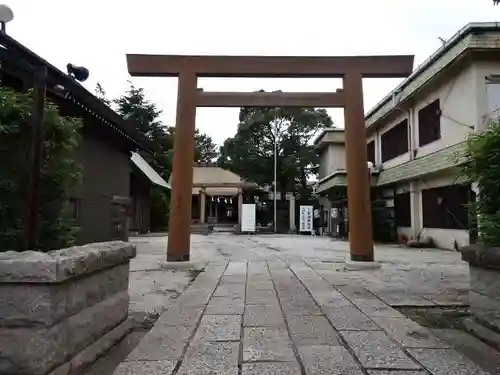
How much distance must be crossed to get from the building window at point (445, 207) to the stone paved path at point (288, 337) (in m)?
7.92

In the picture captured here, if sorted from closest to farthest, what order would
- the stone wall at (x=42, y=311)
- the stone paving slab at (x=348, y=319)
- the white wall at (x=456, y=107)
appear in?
the stone wall at (x=42, y=311)
the stone paving slab at (x=348, y=319)
the white wall at (x=456, y=107)

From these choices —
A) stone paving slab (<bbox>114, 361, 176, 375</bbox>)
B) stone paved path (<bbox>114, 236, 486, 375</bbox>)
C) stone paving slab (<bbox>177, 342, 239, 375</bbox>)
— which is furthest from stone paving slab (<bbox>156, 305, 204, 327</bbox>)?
stone paving slab (<bbox>114, 361, 176, 375</bbox>)

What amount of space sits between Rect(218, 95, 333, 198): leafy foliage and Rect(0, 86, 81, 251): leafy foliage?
26.8m

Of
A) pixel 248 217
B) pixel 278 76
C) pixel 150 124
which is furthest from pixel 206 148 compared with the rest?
pixel 278 76

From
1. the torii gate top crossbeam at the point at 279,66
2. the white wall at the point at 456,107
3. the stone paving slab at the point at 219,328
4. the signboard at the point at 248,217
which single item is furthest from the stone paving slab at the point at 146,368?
the signboard at the point at 248,217

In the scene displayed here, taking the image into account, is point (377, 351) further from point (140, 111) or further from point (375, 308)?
point (140, 111)

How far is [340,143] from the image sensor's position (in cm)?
2592

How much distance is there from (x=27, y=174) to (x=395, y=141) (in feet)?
56.4

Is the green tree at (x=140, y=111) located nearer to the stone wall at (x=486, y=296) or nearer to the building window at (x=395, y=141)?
the building window at (x=395, y=141)

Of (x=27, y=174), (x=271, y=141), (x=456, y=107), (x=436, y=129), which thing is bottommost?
(x=27, y=174)

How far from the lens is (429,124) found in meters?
15.1

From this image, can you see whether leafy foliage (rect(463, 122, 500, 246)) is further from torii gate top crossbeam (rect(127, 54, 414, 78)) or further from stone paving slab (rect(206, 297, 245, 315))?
torii gate top crossbeam (rect(127, 54, 414, 78))

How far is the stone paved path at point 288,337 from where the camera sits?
3104 mm

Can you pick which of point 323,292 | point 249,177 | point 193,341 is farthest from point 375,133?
point 193,341
